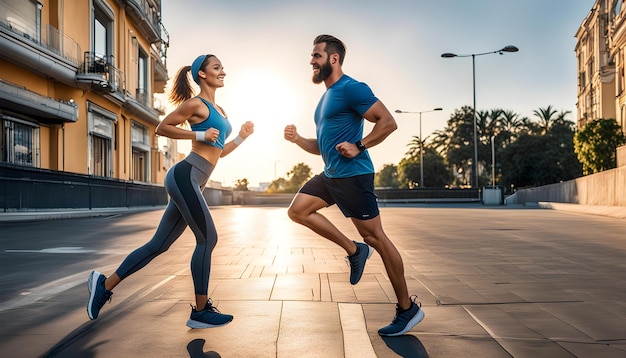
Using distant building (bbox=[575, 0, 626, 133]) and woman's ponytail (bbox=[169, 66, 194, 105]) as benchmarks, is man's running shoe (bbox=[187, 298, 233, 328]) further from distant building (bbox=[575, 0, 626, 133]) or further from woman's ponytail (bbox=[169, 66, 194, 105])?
distant building (bbox=[575, 0, 626, 133])

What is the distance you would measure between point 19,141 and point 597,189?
22.9m

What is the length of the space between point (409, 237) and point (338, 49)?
27.4 ft

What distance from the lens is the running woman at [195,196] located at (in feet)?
13.5

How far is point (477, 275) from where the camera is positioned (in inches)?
260

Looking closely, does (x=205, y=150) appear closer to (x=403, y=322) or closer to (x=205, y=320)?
(x=205, y=320)

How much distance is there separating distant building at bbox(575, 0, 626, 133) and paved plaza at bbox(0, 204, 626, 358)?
1773 inches

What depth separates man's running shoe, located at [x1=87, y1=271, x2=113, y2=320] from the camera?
4109 mm

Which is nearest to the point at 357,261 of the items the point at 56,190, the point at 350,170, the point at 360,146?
the point at 350,170

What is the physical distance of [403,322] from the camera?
3.84m

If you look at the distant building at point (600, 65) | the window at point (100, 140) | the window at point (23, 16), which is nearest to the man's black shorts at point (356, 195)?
the window at point (23, 16)

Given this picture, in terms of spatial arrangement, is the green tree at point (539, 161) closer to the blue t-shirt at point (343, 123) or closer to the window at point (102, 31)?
the window at point (102, 31)

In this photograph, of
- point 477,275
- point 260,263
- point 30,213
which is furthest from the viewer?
point 30,213

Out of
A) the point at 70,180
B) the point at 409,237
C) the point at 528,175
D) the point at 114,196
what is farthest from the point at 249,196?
the point at 409,237

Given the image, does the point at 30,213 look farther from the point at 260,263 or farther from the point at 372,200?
the point at 372,200
